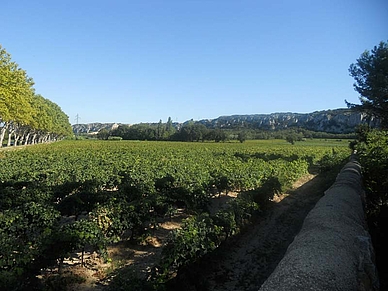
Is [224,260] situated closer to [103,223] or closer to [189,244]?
[189,244]

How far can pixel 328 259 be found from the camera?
4.37 meters

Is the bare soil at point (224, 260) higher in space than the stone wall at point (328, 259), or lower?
lower

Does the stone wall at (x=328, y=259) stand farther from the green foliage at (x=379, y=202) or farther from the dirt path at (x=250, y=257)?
the dirt path at (x=250, y=257)

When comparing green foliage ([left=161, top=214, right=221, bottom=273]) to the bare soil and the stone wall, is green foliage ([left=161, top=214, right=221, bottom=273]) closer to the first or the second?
the bare soil

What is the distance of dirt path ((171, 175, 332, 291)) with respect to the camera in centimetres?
695

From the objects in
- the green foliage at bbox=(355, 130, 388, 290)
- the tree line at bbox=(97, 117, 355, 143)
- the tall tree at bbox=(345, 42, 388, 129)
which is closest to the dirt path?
the green foliage at bbox=(355, 130, 388, 290)

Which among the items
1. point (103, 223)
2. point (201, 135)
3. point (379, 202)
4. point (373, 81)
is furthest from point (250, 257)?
point (201, 135)

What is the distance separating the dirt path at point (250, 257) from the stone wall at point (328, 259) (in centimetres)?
217

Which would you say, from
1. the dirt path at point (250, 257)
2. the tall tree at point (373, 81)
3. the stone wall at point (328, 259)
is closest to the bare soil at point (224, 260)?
the dirt path at point (250, 257)

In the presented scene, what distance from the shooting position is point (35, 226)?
7.62 m

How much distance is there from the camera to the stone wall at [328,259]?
151 inches

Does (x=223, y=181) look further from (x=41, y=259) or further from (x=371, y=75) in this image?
(x=371, y=75)

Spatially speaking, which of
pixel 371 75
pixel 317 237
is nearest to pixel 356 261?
pixel 317 237

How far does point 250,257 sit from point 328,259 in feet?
15.0
